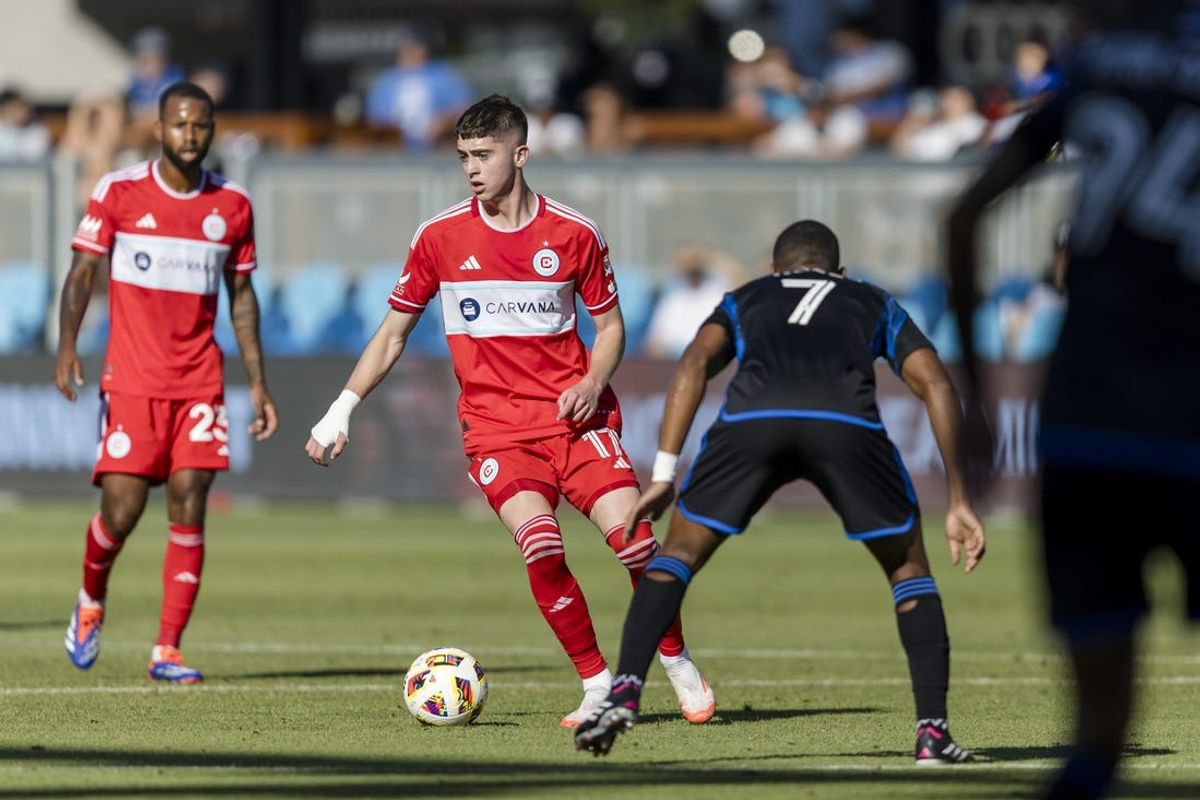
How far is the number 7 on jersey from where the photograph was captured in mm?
7887

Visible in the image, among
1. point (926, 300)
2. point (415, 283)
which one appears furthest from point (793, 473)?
point (926, 300)

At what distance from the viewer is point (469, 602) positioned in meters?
14.7

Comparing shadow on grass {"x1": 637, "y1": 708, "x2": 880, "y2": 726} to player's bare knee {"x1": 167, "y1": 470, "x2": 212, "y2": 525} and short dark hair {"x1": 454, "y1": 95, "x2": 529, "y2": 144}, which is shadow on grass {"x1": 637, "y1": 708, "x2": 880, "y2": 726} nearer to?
short dark hair {"x1": 454, "y1": 95, "x2": 529, "y2": 144}

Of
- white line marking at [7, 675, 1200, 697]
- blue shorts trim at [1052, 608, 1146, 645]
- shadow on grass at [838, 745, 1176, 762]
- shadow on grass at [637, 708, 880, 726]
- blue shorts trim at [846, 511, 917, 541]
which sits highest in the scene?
blue shorts trim at [1052, 608, 1146, 645]

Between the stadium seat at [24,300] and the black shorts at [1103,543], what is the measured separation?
56.6 ft

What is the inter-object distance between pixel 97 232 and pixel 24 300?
11.2 m

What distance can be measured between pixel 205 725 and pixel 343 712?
25.9 inches

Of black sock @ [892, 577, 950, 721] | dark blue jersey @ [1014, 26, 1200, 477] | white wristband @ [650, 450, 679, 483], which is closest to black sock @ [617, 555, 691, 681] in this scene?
white wristband @ [650, 450, 679, 483]

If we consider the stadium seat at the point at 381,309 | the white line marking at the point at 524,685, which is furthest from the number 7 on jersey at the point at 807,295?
the stadium seat at the point at 381,309

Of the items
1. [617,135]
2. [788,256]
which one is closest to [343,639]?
[788,256]

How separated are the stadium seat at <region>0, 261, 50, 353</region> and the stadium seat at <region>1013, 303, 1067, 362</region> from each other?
331 inches

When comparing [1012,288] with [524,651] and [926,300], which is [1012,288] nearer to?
[926,300]

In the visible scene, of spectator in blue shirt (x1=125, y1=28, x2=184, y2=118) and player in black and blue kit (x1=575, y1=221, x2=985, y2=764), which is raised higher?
spectator in blue shirt (x1=125, y1=28, x2=184, y2=118)

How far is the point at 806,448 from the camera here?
772 centimetres
